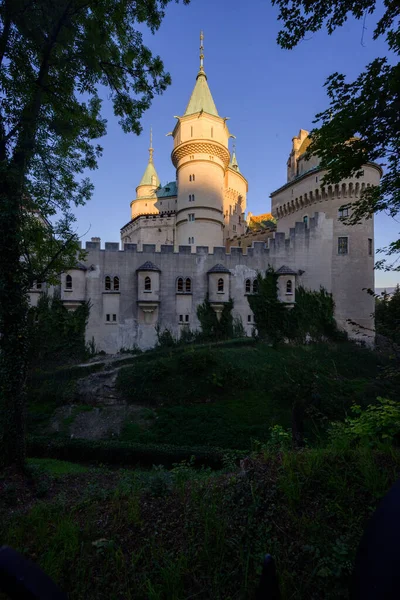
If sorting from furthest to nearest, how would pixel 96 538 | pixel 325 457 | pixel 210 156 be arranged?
pixel 210 156
pixel 325 457
pixel 96 538

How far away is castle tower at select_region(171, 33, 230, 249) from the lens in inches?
1359

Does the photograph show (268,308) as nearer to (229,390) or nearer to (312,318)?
(312,318)

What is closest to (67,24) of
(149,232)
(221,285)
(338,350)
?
(221,285)

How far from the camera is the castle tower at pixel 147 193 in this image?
4846 centimetres

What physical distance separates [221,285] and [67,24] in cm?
2166

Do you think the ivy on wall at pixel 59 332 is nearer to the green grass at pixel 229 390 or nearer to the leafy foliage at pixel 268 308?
the green grass at pixel 229 390

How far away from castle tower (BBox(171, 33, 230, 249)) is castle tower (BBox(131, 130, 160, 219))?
1364 centimetres

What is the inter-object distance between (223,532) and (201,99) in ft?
136

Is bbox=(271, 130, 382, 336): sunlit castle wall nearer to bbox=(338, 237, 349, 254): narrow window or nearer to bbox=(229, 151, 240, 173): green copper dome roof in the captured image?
bbox=(338, 237, 349, 254): narrow window

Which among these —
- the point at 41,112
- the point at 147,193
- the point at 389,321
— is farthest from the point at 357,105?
the point at 147,193

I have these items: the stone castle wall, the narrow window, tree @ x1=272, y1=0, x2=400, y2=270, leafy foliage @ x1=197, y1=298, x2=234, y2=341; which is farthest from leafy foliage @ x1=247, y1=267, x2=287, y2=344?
tree @ x1=272, y1=0, x2=400, y2=270

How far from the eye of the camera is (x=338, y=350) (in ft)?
83.3

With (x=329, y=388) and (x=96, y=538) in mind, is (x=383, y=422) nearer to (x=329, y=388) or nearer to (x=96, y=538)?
(x=96, y=538)

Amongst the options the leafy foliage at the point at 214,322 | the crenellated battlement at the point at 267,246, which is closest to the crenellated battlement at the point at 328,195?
the crenellated battlement at the point at 267,246
